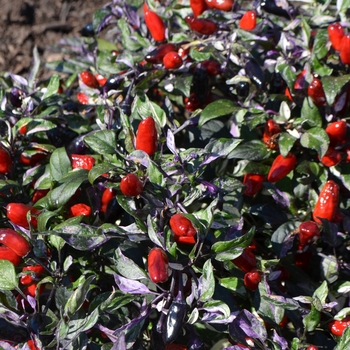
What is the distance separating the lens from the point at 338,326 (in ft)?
6.39

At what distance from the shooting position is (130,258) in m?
2.06

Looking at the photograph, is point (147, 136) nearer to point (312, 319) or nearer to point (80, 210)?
point (80, 210)

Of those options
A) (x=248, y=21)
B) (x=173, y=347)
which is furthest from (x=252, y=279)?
(x=248, y=21)

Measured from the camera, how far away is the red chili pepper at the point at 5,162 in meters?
2.20

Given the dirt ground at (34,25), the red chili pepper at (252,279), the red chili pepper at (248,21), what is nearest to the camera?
the red chili pepper at (252,279)

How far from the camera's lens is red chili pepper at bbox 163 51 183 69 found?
2447 millimetres

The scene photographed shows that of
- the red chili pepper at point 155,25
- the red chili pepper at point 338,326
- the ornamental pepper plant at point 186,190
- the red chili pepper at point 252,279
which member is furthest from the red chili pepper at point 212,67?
the red chili pepper at point 338,326

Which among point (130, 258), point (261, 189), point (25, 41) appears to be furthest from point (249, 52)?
point (25, 41)

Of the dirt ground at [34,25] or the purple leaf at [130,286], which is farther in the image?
the dirt ground at [34,25]

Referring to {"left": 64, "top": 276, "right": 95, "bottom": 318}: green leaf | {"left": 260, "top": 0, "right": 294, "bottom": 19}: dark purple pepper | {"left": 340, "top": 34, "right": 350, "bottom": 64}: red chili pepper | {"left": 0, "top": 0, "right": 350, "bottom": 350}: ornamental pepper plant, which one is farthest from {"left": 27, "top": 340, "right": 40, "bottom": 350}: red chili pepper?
{"left": 260, "top": 0, "right": 294, "bottom": 19}: dark purple pepper

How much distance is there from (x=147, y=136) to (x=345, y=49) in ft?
2.89

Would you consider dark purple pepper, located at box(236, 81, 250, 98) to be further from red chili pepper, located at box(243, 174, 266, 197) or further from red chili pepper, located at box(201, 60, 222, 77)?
red chili pepper, located at box(243, 174, 266, 197)

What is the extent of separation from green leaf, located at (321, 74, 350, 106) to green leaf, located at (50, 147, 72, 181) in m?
1.00

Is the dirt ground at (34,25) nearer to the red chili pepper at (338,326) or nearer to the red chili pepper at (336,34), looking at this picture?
the red chili pepper at (336,34)
